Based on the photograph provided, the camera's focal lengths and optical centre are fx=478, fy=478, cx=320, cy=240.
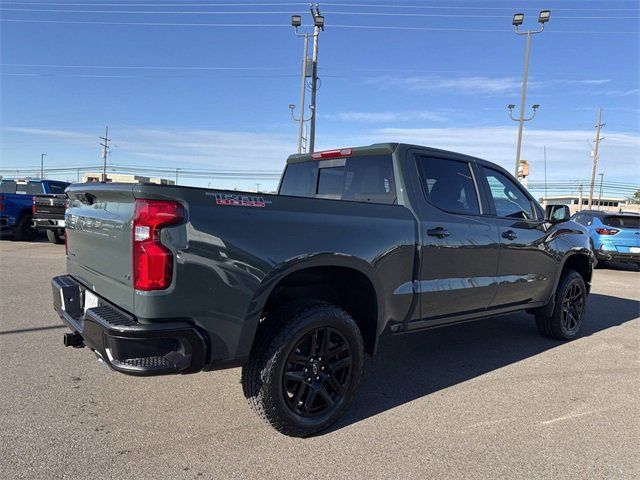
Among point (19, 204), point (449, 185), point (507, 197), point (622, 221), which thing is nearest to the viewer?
point (449, 185)

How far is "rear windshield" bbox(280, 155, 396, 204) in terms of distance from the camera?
389cm

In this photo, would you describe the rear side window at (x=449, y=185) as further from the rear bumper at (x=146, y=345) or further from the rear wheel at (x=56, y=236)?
the rear wheel at (x=56, y=236)

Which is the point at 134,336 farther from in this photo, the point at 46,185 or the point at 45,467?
the point at 46,185

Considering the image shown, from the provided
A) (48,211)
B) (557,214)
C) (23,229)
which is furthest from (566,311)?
(23,229)

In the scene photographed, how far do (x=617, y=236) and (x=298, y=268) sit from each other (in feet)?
41.6

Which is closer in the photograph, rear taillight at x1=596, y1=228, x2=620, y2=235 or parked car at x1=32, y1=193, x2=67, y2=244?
parked car at x1=32, y1=193, x2=67, y2=244

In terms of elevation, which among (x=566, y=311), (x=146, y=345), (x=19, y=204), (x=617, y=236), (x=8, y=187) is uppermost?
(x=8, y=187)

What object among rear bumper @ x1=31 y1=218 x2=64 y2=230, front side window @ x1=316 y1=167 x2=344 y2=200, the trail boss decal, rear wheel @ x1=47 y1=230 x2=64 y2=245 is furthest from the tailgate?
rear wheel @ x1=47 y1=230 x2=64 y2=245

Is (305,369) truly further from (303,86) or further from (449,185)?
(303,86)

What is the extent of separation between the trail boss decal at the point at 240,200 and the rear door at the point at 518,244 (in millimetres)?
2579

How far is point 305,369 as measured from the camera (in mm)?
3123

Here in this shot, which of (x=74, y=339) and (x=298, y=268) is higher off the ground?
(x=298, y=268)

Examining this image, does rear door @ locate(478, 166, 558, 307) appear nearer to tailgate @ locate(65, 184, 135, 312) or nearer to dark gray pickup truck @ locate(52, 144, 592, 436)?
dark gray pickup truck @ locate(52, 144, 592, 436)

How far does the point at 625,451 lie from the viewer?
3.05 metres
